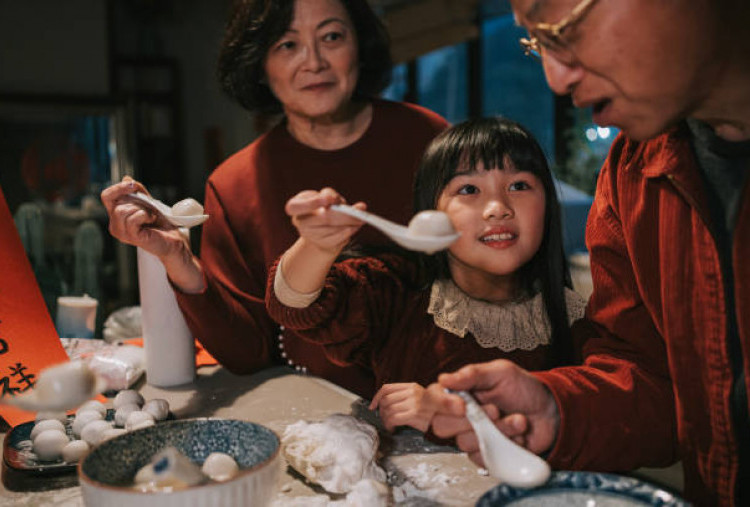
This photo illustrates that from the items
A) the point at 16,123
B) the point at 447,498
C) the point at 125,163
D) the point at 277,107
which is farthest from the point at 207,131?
the point at 447,498

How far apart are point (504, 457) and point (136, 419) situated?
0.64m

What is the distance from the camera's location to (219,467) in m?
0.75

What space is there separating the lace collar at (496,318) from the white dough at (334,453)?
1.34ft

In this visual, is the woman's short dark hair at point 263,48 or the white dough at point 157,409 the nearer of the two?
the white dough at point 157,409

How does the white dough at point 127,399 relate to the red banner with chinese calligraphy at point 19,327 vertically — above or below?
below

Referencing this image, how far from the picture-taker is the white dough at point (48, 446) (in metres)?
1.02

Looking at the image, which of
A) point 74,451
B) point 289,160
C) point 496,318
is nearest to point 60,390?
point 74,451

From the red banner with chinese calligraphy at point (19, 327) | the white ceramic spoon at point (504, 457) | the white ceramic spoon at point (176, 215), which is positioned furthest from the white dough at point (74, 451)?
the white ceramic spoon at point (504, 457)

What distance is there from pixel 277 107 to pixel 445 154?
0.85 m

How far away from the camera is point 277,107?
205cm

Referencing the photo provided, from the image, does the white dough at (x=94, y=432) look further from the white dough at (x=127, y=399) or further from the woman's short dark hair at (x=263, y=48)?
the woman's short dark hair at (x=263, y=48)

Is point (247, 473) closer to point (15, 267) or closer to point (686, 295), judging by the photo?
point (686, 295)

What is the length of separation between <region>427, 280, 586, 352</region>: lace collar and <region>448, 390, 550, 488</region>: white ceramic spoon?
0.54m

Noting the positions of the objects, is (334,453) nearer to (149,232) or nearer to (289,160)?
(149,232)
